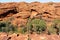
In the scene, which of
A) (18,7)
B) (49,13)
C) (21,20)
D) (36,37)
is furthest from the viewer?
(18,7)

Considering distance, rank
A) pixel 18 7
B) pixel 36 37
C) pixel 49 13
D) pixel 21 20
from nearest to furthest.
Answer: pixel 36 37, pixel 21 20, pixel 49 13, pixel 18 7

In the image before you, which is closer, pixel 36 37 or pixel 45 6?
pixel 36 37

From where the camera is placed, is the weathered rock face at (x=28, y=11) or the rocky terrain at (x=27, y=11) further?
the weathered rock face at (x=28, y=11)

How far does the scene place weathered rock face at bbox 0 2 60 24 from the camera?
34.3 metres

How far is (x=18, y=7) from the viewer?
124 feet

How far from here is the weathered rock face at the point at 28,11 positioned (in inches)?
1349

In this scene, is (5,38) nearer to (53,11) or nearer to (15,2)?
(53,11)

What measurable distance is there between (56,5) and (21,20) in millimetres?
9377

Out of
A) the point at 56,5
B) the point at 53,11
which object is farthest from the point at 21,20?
the point at 56,5

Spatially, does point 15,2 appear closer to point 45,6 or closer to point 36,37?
point 45,6

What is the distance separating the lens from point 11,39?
12961 mm

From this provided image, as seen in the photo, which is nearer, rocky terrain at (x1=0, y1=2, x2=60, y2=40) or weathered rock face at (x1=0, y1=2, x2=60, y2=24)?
rocky terrain at (x1=0, y1=2, x2=60, y2=40)

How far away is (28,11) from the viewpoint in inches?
1441

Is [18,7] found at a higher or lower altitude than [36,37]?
lower
